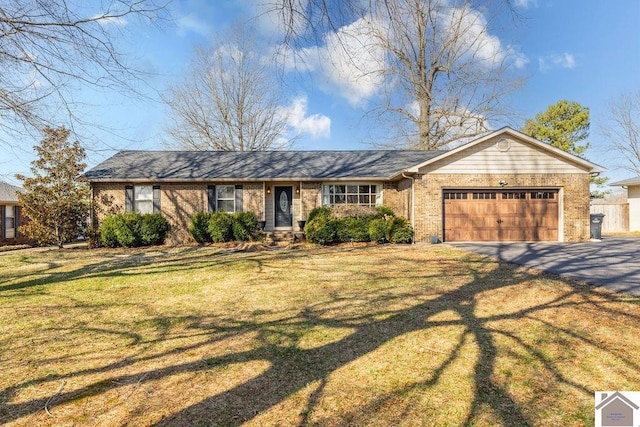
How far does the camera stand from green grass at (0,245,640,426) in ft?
9.05

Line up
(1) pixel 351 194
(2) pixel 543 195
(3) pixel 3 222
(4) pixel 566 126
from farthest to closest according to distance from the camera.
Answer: (4) pixel 566 126 → (3) pixel 3 222 → (1) pixel 351 194 → (2) pixel 543 195

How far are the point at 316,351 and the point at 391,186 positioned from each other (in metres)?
12.5

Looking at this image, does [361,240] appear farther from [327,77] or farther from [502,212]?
[327,77]

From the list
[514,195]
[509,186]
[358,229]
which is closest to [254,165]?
[358,229]

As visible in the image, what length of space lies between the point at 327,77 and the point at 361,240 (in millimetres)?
10537

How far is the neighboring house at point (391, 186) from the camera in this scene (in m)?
13.1

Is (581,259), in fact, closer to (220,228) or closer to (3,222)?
(220,228)

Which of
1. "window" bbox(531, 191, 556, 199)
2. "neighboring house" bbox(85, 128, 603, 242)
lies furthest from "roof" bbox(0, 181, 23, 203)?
"window" bbox(531, 191, 556, 199)

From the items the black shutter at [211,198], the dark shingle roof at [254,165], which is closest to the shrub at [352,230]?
the dark shingle roof at [254,165]

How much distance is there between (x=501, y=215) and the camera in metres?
13.3

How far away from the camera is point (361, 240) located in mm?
13781

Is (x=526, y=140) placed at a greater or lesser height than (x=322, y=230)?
greater

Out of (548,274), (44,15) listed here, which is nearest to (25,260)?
(44,15)

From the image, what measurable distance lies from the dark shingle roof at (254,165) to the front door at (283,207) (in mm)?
960
